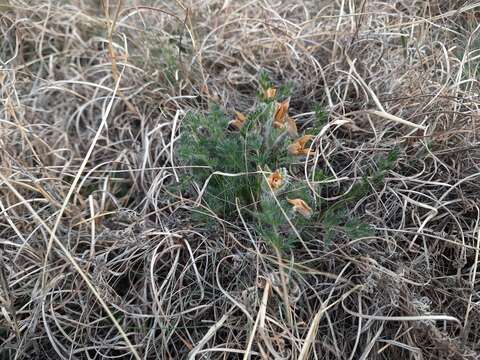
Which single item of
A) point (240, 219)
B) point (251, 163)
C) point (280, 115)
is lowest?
point (240, 219)

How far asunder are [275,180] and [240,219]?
0.62 ft

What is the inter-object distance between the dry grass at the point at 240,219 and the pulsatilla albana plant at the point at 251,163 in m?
0.07

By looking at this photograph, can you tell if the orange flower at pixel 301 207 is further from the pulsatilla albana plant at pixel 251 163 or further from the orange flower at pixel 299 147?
the orange flower at pixel 299 147

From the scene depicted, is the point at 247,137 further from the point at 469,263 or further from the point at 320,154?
the point at 469,263

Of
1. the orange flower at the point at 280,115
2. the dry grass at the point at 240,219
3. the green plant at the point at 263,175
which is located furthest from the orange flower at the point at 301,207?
the orange flower at the point at 280,115

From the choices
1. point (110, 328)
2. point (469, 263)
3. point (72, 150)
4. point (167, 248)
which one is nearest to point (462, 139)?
point (469, 263)

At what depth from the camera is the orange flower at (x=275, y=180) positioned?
1.33 metres

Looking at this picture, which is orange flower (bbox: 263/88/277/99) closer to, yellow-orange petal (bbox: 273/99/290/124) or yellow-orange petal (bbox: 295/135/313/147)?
yellow-orange petal (bbox: 273/99/290/124)

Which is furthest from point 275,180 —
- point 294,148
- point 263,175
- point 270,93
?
point 270,93

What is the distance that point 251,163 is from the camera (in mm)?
1486

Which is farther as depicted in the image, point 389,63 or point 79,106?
point 79,106

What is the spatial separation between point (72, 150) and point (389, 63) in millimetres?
1107

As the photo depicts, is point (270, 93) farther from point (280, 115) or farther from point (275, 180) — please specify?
point (275, 180)

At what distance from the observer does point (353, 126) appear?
61.7 inches
